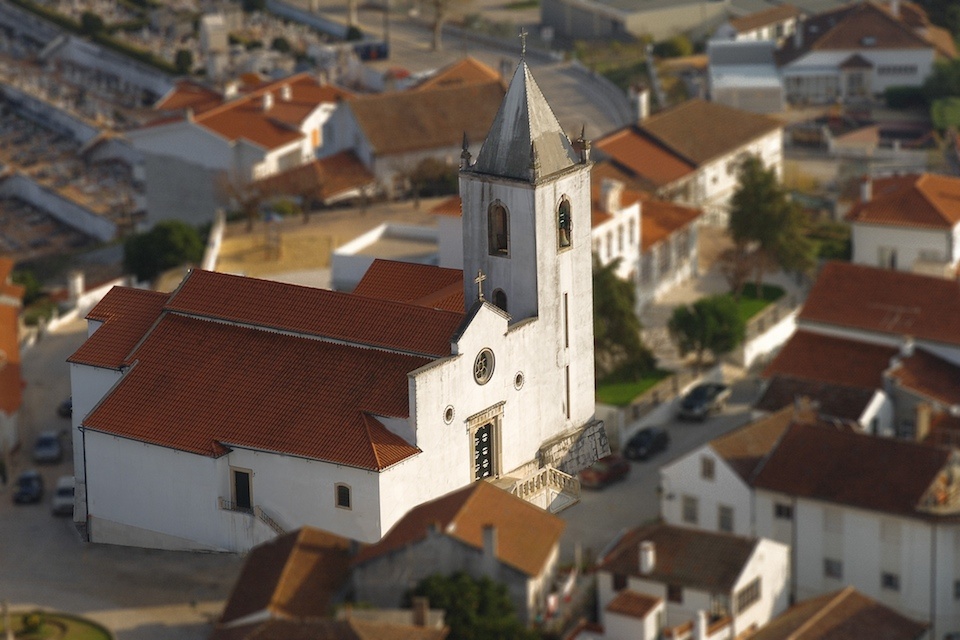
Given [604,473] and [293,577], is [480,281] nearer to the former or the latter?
[293,577]

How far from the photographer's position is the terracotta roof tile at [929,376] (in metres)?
86.8

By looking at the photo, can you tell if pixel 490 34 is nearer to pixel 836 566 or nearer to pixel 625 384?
pixel 625 384

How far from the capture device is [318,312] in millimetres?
62938

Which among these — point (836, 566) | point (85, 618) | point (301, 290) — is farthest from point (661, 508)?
point (85, 618)

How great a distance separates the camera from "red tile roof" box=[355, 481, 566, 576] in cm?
5566

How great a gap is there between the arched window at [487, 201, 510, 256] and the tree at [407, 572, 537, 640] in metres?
11.6

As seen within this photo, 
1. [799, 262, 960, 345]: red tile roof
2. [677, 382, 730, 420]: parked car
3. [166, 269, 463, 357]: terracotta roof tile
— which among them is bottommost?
[677, 382, 730, 420]: parked car

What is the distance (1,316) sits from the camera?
91.6 m

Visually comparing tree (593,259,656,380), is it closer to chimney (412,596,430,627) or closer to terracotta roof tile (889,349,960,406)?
terracotta roof tile (889,349,960,406)

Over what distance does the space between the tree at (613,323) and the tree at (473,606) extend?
3304 cm

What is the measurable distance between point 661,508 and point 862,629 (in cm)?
1175

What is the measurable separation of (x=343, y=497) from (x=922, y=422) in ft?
106

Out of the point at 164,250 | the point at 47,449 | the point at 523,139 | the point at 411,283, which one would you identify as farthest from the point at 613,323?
the point at 523,139

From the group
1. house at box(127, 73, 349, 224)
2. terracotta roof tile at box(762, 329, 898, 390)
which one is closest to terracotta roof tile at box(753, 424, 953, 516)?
terracotta roof tile at box(762, 329, 898, 390)
